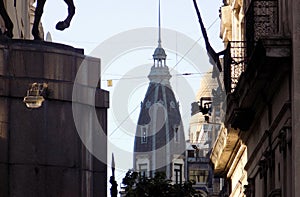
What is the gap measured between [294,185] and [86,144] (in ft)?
11.3

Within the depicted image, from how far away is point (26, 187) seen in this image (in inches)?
973

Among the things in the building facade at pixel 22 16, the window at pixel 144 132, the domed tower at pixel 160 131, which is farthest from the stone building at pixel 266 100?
the window at pixel 144 132

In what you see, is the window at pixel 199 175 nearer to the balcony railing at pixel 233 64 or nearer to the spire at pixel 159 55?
the spire at pixel 159 55

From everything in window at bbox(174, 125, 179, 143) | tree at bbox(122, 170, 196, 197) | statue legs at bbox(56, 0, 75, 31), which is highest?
window at bbox(174, 125, 179, 143)

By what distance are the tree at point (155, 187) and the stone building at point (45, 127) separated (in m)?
10.0

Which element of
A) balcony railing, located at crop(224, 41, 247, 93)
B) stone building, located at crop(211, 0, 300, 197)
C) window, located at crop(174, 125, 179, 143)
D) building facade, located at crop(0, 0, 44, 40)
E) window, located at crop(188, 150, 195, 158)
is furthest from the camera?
window, located at crop(174, 125, 179, 143)

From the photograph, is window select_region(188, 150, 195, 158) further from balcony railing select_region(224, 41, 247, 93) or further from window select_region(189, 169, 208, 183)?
balcony railing select_region(224, 41, 247, 93)

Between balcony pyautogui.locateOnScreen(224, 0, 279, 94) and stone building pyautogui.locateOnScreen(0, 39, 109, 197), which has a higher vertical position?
balcony pyautogui.locateOnScreen(224, 0, 279, 94)

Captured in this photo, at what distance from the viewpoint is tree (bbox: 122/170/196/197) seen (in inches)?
1425

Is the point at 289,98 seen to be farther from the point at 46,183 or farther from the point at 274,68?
the point at 46,183

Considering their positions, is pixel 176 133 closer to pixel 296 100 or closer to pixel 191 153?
pixel 191 153

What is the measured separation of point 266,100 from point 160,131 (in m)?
139

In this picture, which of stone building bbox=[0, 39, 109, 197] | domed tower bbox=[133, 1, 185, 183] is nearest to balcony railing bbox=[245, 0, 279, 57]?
stone building bbox=[0, 39, 109, 197]

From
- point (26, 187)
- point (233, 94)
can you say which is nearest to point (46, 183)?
point (26, 187)
